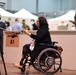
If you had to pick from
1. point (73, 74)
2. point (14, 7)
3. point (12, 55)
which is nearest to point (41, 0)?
point (14, 7)

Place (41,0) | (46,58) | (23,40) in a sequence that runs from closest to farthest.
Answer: (46,58), (23,40), (41,0)

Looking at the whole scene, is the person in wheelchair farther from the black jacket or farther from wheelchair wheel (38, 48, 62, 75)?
wheelchair wheel (38, 48, 62, 75)

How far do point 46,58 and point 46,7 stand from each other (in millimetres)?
14079

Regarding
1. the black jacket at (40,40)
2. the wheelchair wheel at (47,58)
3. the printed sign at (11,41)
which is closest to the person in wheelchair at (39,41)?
the black jacket at (40,40)

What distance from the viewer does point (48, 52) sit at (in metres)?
3.85

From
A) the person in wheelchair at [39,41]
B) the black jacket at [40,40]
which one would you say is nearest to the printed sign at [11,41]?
the person in wheelchair at [39,41]

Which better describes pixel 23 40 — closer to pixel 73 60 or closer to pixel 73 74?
pixel 73 60

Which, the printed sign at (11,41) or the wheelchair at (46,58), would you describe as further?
the printed sign at (11,41)

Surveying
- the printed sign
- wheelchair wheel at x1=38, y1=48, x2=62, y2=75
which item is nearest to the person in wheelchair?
wheelchair wheel at x1=38, y1=48, x2=62, y2=75

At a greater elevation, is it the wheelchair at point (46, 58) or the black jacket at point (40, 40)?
the black jacket at point (40, 40)


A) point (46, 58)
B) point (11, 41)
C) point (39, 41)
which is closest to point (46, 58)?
point (46, 58)

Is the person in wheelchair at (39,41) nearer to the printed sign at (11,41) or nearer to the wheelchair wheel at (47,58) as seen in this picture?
the wheelchair wheel at (47,58)

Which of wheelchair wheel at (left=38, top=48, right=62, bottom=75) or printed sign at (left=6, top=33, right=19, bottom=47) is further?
printed sign at (left=6, top=33, right=19, bottom=47)

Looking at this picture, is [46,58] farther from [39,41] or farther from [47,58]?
[39,41]
